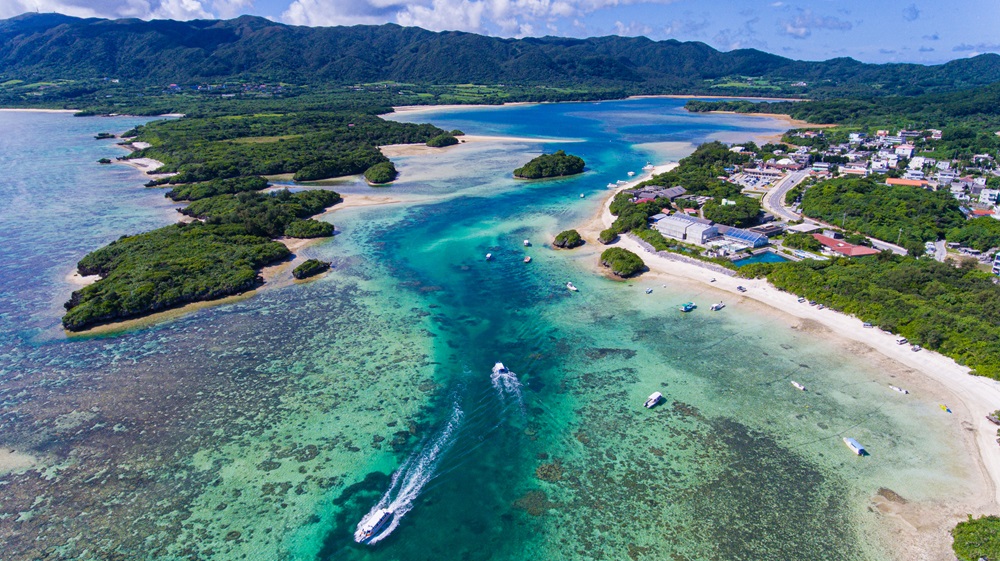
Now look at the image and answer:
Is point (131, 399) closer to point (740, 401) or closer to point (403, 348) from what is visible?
point (403, 348)

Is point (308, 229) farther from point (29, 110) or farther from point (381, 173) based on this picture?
point (29, 110)

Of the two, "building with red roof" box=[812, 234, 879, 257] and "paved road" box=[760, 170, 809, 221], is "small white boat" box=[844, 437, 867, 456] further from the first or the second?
"paved road" box=[760, 170, 809, 221]

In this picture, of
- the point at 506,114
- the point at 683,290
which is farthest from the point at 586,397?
the point at 506,114

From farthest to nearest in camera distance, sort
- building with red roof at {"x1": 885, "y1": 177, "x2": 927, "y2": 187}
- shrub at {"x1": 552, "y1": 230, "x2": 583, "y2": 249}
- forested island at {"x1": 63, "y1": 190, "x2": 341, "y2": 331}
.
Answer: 1. building with red roof at {"x1": 885, "y1": 177, "x2": 927, "y2": 187}
2. shrub at {"x1": 552, "y1": 230, "x2": 583, "y2": 249}
3. forested island at {"x1": 63, "y1": 190, "x2": 341, "y2": 331}

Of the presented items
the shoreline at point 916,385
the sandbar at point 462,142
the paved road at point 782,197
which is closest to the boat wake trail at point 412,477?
the shoreline at point 916,385

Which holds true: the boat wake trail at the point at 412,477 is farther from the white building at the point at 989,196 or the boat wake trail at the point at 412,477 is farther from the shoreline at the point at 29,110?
the shoreline at the point at 29,110

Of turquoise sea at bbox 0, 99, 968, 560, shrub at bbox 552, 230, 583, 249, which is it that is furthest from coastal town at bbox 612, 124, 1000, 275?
turquoise sea at bbox 0, 99, 968, 560

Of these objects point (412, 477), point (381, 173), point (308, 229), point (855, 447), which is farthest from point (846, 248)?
point (381, 173)
